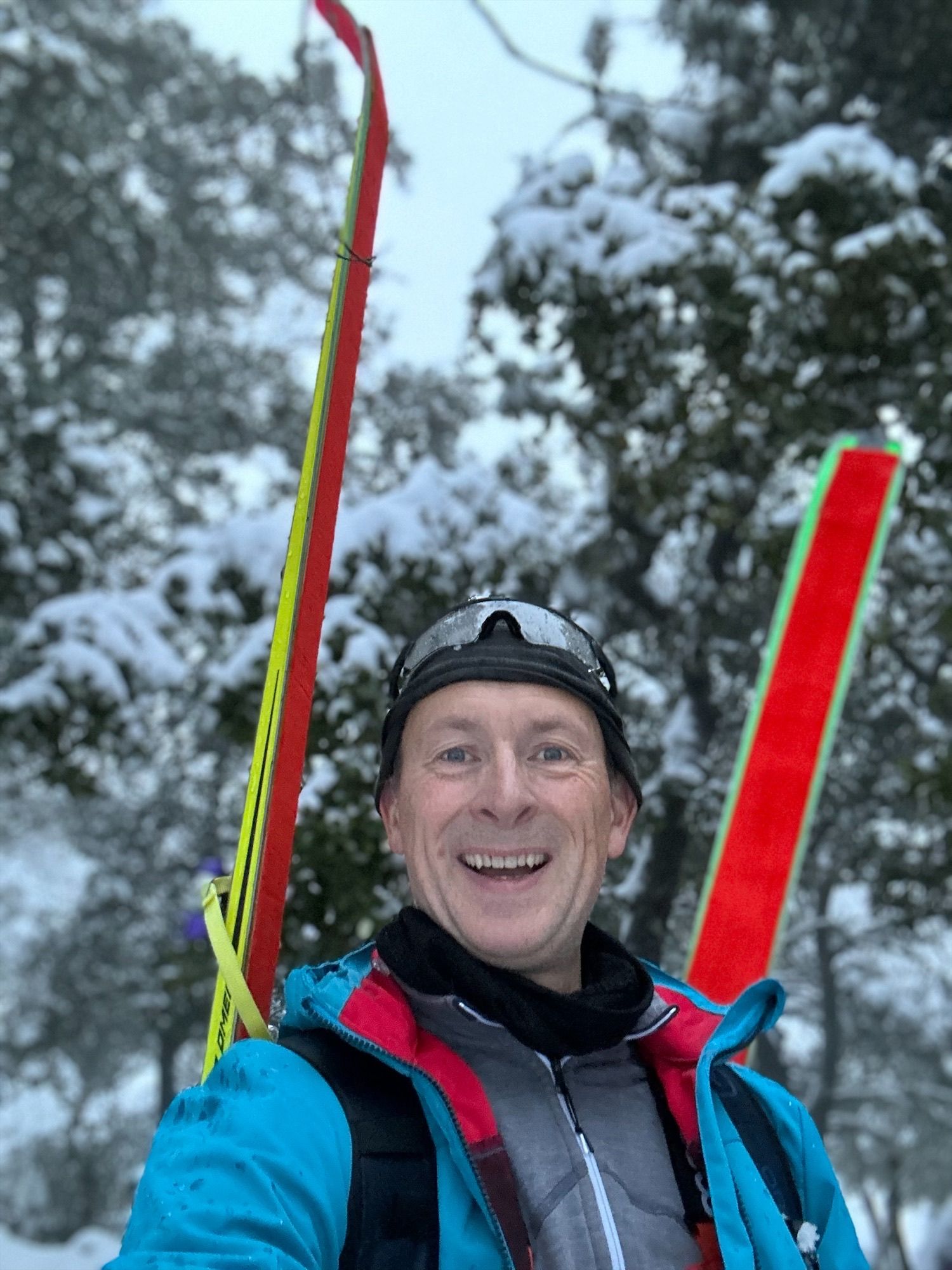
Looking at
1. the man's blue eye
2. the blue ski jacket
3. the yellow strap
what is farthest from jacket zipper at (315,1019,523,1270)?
the man's blue eye

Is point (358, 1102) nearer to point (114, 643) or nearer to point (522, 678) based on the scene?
point (522, 678)

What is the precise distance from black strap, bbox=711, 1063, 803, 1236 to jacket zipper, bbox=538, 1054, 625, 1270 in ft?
0.88

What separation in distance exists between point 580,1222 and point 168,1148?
510mm

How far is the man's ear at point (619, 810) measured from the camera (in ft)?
6.10

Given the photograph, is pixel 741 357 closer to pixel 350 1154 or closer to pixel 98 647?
pixel 98 647

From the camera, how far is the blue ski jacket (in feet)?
3.69

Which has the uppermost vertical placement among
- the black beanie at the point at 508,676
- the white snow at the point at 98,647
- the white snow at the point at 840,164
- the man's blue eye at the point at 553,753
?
the white snow at the point at 840,164

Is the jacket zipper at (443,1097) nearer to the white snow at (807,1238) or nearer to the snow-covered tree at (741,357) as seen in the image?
the white snow at (807,1238)

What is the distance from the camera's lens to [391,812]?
1.87m

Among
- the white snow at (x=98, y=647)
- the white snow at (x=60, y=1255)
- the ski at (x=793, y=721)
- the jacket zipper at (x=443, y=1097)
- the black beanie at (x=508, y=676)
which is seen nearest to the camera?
the jacket zipper at (x=443, y=1097)

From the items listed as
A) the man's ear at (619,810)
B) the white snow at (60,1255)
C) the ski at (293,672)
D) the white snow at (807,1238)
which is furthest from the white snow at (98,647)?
the white snow at (60,1255)

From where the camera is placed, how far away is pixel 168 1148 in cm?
122

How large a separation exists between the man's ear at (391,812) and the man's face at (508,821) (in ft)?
0.25

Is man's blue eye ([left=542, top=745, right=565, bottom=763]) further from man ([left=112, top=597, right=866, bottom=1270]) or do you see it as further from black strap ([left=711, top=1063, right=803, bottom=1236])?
black strap ([left=711, top=1063, right=803, bottom=1236])
